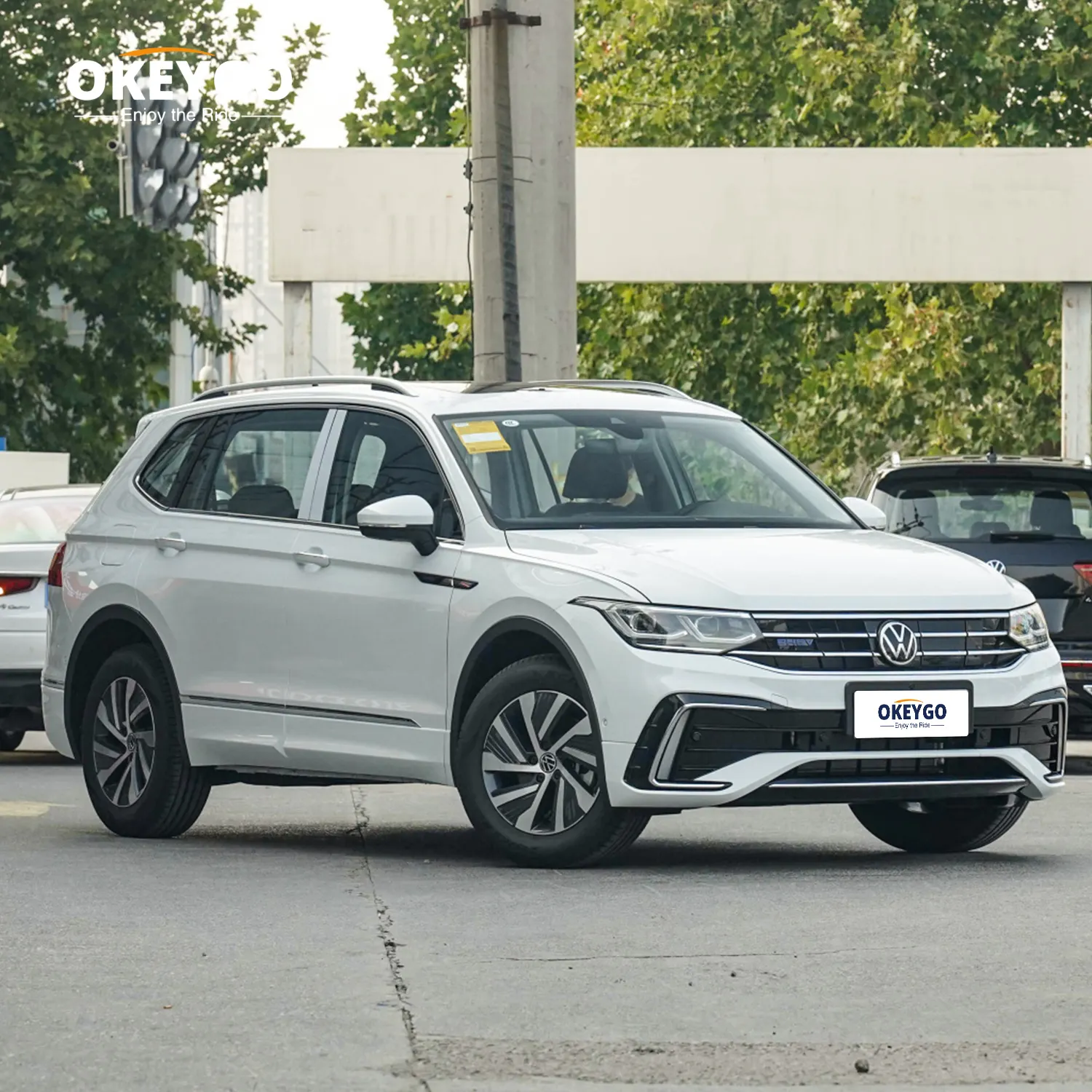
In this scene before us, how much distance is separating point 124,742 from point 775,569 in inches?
126

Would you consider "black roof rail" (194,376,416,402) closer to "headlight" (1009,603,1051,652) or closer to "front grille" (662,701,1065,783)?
"front grille" (662,701,1065,783)

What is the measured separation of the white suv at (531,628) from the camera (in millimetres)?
9414

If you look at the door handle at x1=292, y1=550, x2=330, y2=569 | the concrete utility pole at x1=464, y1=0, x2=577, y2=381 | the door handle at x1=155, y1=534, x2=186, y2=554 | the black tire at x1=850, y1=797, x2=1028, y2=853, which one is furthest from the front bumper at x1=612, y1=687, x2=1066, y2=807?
the concrete utility pole at x1=464, y1=0, x2=577, y2=381

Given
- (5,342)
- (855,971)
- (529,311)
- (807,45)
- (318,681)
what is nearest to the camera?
(855,971)

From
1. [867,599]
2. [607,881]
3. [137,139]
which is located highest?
[137,139]

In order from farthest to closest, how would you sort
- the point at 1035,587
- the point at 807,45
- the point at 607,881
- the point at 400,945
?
the point at 807,45 < the point at 1035,587 < the point at 607,881 < the point at 400,945

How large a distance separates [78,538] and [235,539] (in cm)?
129

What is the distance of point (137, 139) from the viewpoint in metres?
41.0

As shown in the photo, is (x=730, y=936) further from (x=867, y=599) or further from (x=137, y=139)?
(x=137, y=139)

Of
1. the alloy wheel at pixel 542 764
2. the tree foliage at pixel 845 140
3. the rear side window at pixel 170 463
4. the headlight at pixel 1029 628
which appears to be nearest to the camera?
the alloy wheel at pixel 542 764

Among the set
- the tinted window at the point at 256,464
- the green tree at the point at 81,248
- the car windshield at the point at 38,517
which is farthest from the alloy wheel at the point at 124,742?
the green tree at the point at 81,248

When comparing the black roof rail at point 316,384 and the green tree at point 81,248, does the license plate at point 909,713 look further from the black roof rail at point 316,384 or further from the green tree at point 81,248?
the green tree at point 81,248

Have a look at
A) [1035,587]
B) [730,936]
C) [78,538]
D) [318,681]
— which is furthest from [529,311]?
[730,936]

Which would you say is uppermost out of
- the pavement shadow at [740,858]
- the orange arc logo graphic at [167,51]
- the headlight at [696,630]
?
the orange arc logo graphic at [167,51]
